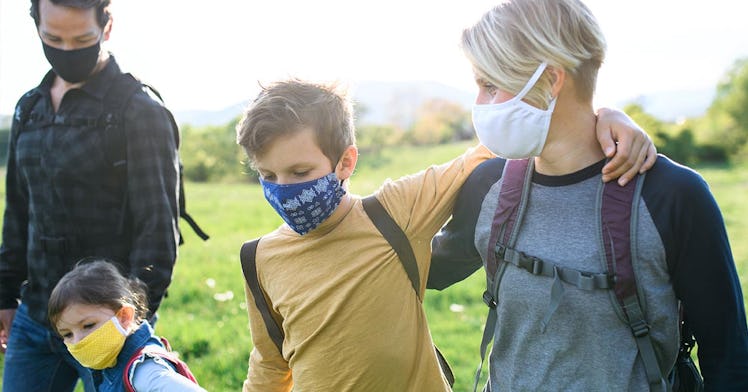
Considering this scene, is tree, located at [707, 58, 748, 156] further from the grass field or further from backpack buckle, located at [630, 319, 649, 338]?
backpack buckle, located at [630, 319, 649, 338]

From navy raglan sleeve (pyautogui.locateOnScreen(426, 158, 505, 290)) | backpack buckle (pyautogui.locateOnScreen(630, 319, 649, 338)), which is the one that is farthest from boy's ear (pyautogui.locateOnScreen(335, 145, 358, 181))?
backpack buckle (pyautogui.locateOnScreen(630, 319, 649, 338))

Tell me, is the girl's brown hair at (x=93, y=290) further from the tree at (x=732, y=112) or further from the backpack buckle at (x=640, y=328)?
the tree at (x=732, y=112)

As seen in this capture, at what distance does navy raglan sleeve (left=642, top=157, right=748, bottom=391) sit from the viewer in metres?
2.08

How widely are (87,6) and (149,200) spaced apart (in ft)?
3.05

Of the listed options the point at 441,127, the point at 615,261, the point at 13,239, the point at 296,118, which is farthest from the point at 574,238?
the point at 441,127

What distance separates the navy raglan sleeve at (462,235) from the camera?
2.53m

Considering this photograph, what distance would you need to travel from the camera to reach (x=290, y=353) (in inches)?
107

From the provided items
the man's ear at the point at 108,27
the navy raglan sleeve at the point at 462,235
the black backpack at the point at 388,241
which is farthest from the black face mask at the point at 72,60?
the navy raglan sleeve at the point at 462,235

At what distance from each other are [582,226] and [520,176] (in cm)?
28

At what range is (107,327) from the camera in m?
3.00

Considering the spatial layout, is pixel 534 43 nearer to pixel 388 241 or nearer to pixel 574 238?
pixel 574 238

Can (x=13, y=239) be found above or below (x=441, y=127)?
above

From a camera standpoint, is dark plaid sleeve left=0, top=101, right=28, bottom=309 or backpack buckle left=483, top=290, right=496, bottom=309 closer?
backpack buckle left=483, top=290, right=496, bottom=309

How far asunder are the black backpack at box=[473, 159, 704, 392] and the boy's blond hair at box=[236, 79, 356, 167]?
0.65 meters
